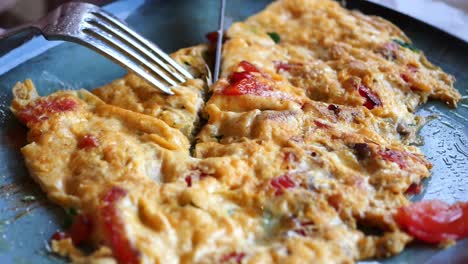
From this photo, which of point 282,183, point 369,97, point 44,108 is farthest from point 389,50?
point 44,108

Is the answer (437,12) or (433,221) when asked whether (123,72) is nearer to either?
(433,221)

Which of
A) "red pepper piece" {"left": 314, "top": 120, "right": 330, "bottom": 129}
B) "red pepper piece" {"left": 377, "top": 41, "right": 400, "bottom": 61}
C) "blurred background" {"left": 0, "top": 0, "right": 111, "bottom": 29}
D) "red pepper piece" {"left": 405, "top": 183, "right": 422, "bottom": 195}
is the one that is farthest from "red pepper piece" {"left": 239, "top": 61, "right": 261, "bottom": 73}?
"blurred background" {"left": 0, "top": 0, "right": 111, "bottom": 29}

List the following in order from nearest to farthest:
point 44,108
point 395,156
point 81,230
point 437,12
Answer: point 81,230 → point 395,156 → point 44,108 → point 437,12

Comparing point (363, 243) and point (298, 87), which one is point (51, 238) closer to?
point (363, 243)

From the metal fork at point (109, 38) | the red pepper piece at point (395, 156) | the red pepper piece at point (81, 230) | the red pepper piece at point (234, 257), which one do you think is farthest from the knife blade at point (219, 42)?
the red pepper piece at point (234, 257)

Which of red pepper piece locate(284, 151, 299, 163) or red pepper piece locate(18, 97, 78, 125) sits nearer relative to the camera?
red pepper piece locate(284, 151, 299, 163)

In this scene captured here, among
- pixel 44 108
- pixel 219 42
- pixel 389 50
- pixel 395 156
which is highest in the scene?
pixel 389 50

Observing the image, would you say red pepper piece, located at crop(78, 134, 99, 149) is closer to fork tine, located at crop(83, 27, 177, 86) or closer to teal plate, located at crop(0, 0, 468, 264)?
teal plate, located at crop(0, 0, 468, 264)
